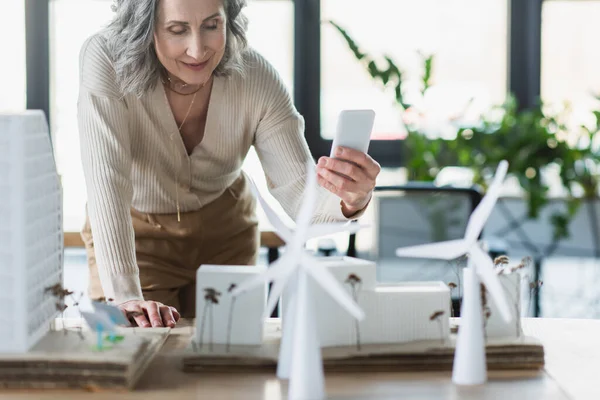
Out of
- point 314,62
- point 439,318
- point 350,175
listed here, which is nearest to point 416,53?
point 314,62

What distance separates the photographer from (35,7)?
14.9 ft

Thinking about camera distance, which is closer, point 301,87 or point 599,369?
point 599,369

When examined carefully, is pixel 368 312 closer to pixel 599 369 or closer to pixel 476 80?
pixel 599 369

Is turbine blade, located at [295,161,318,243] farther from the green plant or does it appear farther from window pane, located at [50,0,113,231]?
window pane, located at [50,0,113,231]

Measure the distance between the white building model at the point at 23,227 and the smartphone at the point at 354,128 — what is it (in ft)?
1.63

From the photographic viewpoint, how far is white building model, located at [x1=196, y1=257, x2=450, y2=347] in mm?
1376

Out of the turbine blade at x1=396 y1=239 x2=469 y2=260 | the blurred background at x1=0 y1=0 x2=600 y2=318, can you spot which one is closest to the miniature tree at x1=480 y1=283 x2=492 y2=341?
the turbine blade at x1=396 y1=239 x2=469 y2=260

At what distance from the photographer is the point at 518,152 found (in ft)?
14.4

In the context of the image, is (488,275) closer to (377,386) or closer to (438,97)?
(377,386)

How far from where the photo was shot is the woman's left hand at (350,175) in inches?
65.9

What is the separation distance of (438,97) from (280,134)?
2.91 meters

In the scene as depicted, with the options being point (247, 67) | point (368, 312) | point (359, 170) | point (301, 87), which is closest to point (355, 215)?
point (359, 170)

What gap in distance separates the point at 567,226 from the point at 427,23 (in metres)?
1.36

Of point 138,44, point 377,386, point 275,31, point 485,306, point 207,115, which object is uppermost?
point 275,31
